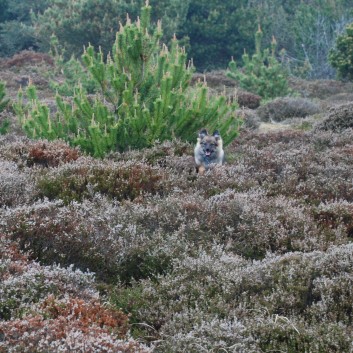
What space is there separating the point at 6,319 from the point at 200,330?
4.38ft

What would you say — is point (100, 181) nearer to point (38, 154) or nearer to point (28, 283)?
point (38, 154)

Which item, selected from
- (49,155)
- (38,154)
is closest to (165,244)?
(49,155)

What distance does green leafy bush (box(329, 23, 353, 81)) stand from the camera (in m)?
23.6

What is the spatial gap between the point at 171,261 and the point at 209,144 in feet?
14.7

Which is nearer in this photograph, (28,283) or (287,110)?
(28,283)

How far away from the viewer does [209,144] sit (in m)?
9.63

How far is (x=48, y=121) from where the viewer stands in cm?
1061

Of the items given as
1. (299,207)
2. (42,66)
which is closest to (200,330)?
(299,207)

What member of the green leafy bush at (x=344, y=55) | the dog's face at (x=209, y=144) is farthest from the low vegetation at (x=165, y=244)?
the green leafy bush at (x=344, y=55)

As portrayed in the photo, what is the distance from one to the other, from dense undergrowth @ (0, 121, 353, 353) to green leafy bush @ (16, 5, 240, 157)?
6.58ft

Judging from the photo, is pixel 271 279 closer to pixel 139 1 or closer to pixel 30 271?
pixel 30 271

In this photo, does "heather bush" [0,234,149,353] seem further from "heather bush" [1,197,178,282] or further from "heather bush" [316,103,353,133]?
"heather bush" [316,103,353,133]

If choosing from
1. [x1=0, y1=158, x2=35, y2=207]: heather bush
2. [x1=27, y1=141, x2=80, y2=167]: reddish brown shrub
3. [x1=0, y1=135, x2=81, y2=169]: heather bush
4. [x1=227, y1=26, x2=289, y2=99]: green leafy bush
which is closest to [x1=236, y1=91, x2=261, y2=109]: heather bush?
[x1=227, y1=26, x2=289, y2=99]: green leafy bush

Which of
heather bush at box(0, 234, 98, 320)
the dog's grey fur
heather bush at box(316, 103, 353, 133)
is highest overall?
heather bush at box(0, 234, 98, 320)
